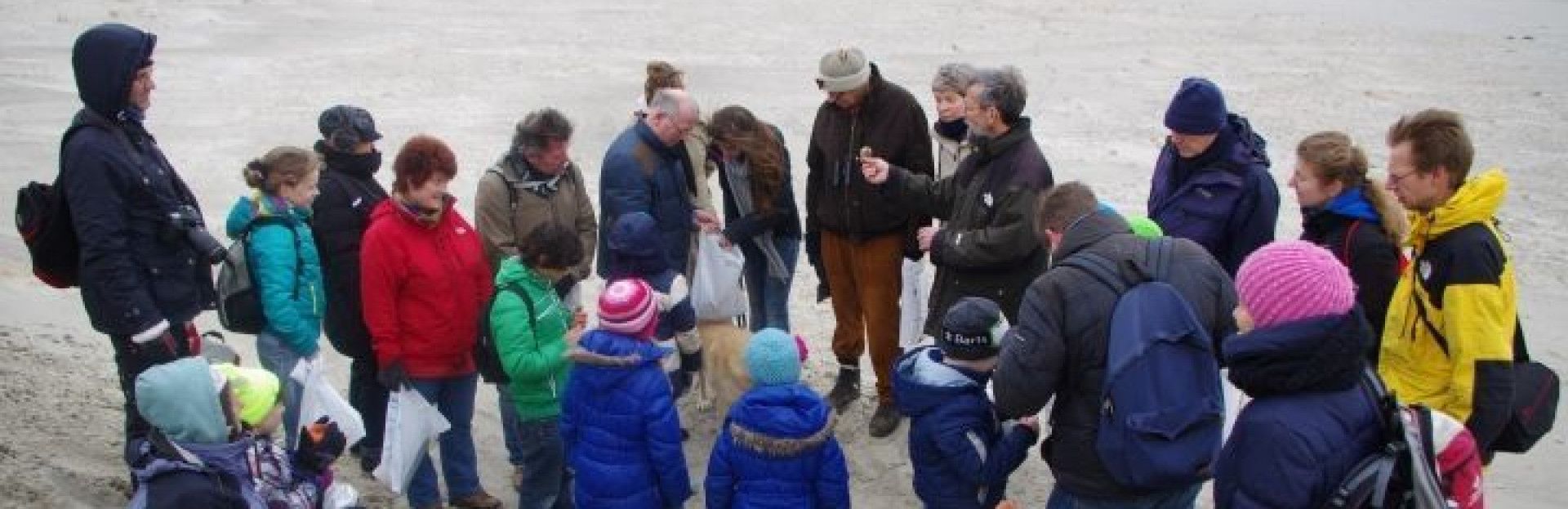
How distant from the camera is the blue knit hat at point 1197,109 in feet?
19.2

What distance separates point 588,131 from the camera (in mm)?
14398

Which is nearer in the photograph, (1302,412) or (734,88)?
(1302,412)

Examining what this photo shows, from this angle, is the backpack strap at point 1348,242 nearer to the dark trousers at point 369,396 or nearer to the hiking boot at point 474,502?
the hiking boot at point 474,502

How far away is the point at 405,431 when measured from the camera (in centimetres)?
589

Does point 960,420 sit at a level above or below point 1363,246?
below

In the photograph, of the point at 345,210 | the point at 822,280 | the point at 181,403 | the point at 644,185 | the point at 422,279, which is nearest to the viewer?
the point at 181,403

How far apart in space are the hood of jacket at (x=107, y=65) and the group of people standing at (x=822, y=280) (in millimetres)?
12

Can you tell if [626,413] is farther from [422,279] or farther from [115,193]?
[115,193]

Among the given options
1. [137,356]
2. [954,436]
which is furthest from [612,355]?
[137,356]

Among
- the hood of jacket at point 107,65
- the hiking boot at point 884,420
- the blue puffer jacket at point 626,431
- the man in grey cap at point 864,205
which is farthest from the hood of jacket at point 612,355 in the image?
the hiking boot at point 884,420

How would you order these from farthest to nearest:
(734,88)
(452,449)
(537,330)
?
1. (734,88)
2. (452,449)
3. (537,330)

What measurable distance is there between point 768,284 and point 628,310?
7.97ft

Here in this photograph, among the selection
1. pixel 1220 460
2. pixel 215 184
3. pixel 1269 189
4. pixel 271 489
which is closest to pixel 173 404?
pixel 271 489

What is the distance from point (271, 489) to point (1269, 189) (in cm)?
406
